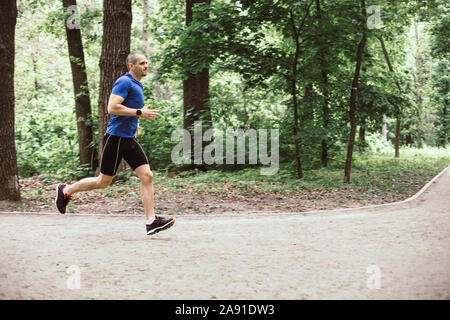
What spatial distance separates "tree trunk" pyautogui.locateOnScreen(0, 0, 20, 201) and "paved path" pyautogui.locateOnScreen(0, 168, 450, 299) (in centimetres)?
159

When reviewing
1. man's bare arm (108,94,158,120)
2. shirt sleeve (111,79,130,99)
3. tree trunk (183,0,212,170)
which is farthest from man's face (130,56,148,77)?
tree trunk (183,0,212,170)

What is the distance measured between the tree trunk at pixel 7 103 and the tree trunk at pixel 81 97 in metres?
5.87

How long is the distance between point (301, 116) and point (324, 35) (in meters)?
2.49

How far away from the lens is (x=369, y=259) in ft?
16.4

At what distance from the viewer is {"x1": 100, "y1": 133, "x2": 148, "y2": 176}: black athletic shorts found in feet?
19.7

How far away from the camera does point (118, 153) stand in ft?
19.7

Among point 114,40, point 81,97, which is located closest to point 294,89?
point 114,40

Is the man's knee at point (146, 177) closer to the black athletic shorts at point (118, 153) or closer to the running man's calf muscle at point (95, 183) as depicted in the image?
the black athletic shorts at point (118, 153)

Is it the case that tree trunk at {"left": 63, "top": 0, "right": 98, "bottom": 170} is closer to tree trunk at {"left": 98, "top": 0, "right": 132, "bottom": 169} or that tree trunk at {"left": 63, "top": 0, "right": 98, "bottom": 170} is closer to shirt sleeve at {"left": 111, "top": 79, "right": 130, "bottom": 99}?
tree trunk at {"left": 98, "top": 0, "right": 132, "bottom": 169}

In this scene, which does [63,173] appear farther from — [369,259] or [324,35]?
[369,259]

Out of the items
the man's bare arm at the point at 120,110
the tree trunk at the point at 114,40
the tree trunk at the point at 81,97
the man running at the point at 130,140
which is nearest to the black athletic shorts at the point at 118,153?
the man running at the point at 130,140

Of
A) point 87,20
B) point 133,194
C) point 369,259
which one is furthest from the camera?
point 87,20

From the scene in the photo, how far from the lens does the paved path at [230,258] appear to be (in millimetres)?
3885

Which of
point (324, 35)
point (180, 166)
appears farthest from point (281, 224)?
point (180, 166)
